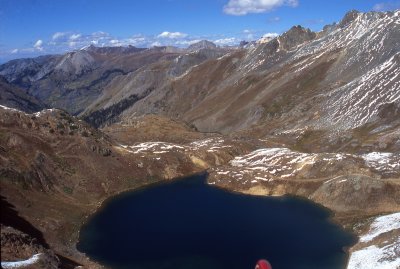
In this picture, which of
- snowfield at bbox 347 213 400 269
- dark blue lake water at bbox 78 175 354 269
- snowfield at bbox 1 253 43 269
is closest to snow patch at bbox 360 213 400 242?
snowfield at bbox 347 213 400 269

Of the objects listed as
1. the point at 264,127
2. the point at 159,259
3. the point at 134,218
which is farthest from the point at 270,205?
the point at 264,127

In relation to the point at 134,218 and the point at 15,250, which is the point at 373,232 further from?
the point at 15,250

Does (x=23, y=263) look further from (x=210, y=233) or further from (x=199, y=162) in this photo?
(x=199, y=162)

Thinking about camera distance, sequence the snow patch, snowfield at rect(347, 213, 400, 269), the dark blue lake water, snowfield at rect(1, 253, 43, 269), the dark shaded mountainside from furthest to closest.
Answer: the dark shaded mountainside
the snow patch
the dark blue lake water
snowfield at rect(347, 213, 400, 269)
snowfield at rect(1, 253, 43, 269)

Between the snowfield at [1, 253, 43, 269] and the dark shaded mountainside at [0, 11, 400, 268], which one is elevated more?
the dark shaded mountainside at [0, 11, 400, 268]

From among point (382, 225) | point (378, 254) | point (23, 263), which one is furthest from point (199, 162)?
point (23, 263)

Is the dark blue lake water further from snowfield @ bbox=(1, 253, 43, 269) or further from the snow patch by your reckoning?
snowfield @ bbox=(1, 253, 43, 269)

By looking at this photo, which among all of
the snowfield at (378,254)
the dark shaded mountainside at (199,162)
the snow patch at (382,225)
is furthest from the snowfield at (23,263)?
the snow patch at (382,225)

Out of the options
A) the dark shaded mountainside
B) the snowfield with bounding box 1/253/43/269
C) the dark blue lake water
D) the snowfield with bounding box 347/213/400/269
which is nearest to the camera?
the snowfield with bounding box 1/253/43/269

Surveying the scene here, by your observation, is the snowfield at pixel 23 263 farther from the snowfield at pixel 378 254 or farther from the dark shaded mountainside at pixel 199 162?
the snowfield at pixel 378 254
